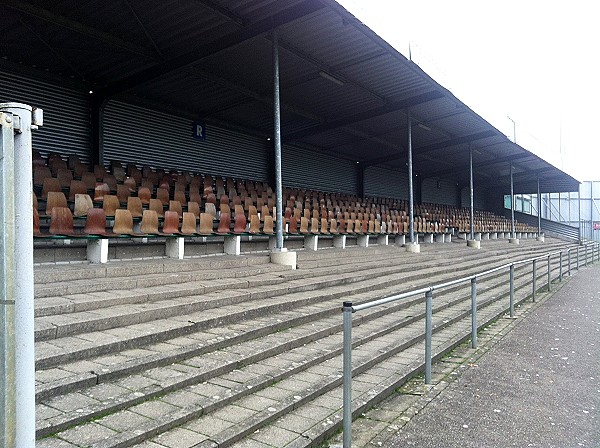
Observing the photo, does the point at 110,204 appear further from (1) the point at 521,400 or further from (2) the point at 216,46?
(1) the point at 521,400

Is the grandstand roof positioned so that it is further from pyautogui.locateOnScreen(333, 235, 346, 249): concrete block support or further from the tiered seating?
pyautogui.locateOnScreen(333, 235, 346, 249): concrete block support

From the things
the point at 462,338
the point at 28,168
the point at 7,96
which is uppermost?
the point at 7,96

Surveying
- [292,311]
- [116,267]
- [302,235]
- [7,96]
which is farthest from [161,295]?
[7,96]

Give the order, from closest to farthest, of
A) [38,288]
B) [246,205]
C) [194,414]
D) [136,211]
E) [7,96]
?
[194,414] < [38,288] < [136,211] < [7,96] < [246,205]

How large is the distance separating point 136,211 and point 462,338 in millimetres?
5366

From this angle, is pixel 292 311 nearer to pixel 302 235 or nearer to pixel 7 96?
pixel 302 235

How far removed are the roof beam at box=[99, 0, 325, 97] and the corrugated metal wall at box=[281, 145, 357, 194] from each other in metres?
7.06

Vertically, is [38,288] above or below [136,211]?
below

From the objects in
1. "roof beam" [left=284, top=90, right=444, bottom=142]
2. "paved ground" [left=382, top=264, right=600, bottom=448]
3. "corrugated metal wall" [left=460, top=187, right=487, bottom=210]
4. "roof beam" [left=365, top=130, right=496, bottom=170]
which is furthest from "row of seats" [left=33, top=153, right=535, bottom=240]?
"corrugated metal wall" [left=460, top=187, right=487, bottom=210]

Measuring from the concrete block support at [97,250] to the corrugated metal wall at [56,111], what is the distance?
4535 mm

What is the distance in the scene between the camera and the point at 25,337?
55.5 inches

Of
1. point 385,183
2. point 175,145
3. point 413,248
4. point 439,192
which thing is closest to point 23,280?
point 175,145

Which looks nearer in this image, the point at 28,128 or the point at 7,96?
the point at 28,128

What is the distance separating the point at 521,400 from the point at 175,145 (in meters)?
11.0
